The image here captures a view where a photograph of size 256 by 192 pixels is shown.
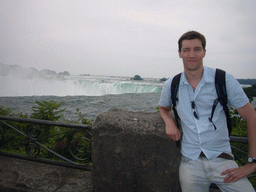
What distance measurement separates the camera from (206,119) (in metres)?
1.67

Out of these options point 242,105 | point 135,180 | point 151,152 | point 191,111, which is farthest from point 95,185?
point 242,105

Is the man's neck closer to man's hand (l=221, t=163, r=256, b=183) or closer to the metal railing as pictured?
man's hand (l=221, t=163, r=256, b=183)

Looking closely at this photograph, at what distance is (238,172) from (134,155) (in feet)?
3.01

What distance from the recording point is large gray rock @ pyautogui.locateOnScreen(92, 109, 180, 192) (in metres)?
1.81

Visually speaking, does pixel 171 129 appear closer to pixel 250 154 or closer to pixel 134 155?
pixel 134 155

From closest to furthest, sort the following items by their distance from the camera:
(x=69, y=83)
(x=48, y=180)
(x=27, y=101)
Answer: (x=48, y=180) < (x=27, y=101) < (x=69, y=83)

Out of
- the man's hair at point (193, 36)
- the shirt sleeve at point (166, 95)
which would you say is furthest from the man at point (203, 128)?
the shirt sleeve at point (166, 95)

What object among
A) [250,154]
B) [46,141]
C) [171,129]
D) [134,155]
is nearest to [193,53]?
[171,129]

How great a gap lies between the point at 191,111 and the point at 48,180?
2067mm

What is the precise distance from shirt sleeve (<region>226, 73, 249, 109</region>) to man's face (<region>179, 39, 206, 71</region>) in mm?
299

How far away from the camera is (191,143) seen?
171cm

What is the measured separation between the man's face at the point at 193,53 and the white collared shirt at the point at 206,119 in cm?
12

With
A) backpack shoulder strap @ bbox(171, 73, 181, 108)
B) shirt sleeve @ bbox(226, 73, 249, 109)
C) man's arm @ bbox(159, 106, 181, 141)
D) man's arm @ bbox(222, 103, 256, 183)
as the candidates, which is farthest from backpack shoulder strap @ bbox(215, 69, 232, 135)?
man's arm @ bbox(159, 106, 181, 141)

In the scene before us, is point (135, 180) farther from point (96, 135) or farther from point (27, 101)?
point (27, 101)
